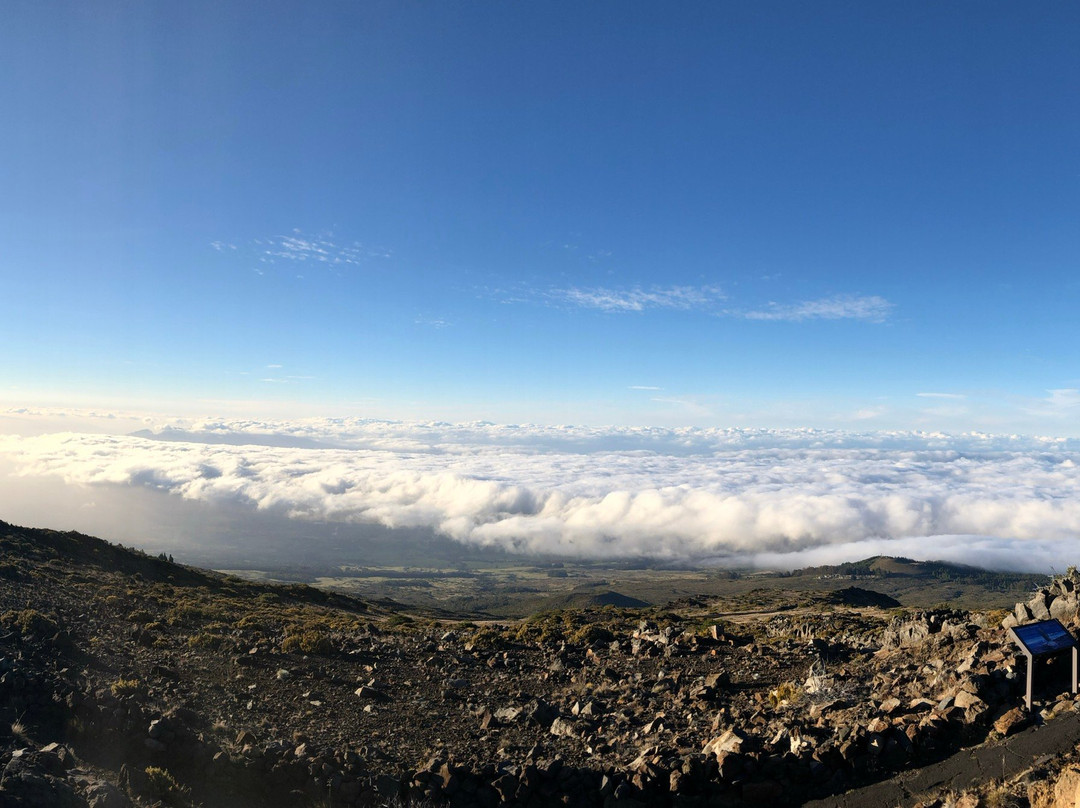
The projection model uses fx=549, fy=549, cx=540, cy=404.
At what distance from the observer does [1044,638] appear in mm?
11148

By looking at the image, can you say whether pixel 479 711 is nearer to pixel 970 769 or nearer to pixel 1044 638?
pixel 970 769

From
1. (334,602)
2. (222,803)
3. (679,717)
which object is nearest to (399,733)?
(222,803)

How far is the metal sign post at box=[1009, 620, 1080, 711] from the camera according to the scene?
10641 mm

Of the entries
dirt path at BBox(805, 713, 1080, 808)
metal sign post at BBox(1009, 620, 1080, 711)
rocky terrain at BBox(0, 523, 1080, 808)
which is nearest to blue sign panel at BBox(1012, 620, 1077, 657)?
metal sign post at BBox(1009, 620, 1080, 711)

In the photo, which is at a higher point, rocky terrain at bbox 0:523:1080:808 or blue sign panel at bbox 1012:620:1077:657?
blue sign panel at bbox 1012:620:1077:657

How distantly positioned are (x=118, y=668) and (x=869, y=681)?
19018 millimetres

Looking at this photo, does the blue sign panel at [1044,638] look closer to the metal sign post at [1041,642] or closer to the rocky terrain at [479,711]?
the metal sign post at [1041,642]

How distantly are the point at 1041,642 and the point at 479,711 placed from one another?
39.8ft

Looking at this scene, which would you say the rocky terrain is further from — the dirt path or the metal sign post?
the metal sign post

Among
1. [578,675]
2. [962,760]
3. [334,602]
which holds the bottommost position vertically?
[334,602]

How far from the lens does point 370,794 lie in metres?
9.38

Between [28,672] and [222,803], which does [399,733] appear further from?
[28,672]

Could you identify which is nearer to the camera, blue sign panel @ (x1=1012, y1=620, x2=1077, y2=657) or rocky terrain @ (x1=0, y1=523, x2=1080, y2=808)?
rocky terrain @ (x1=0, y1=523, x2=1080, y2=808)

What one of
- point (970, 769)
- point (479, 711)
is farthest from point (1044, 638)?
point (479, 711)
